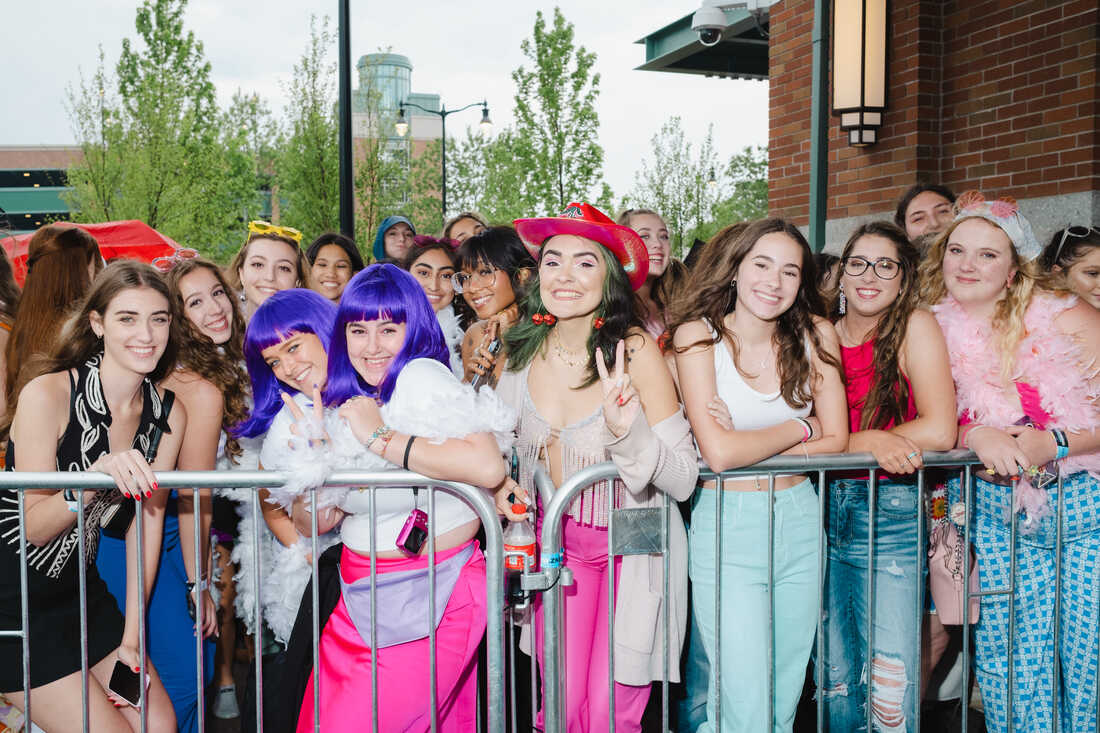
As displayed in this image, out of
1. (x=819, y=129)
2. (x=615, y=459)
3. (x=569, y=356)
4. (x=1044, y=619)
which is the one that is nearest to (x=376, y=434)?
(x=615, y=459)

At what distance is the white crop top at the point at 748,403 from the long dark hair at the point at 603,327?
1.26 feet

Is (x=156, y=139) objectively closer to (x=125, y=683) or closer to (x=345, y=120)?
(x=345, y=120)

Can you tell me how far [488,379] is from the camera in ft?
12.5

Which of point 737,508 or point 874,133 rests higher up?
point 874,133

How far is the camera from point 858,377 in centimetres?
337

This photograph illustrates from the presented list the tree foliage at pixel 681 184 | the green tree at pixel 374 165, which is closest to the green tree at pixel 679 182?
the tree foliage at pixel 681 184

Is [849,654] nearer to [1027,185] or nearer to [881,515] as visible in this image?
[881,515]

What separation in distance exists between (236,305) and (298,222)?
1369cm

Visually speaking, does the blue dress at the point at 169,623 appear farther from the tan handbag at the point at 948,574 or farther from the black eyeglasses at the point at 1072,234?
the black eyeglasses at the point at 1072,234

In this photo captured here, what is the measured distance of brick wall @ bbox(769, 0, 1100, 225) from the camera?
19.5ft

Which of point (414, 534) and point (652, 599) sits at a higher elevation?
point (414, 534)

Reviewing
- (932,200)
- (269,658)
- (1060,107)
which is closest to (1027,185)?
(1060,107)

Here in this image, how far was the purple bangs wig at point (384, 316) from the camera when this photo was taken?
2924 mm

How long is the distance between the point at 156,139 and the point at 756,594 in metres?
17.0
